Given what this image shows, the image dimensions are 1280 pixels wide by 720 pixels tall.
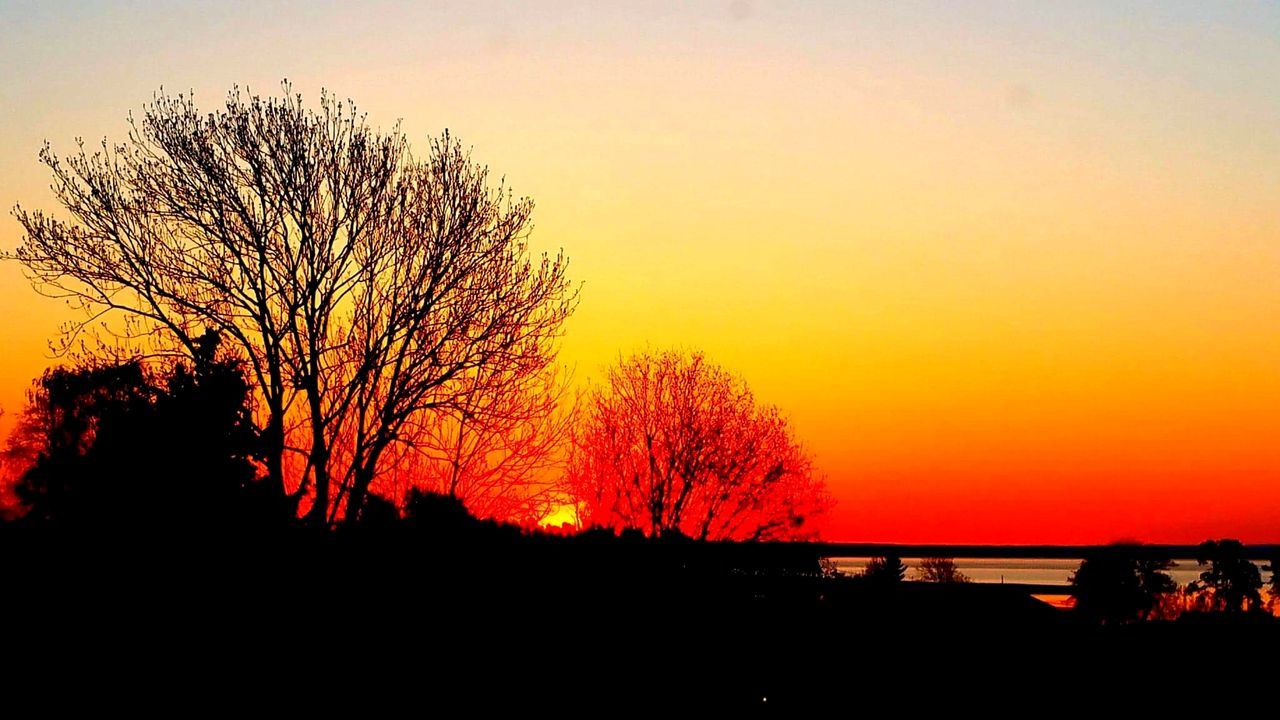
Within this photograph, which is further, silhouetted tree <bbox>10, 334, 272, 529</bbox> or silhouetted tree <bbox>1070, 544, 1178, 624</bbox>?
silhouetted tree <bbox>1070, 544, 1178, 624</bbox>

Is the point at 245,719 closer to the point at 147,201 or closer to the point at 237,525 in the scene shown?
the point at 237,525

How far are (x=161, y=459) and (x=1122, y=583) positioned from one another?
165ft

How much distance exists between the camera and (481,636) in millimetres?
21344

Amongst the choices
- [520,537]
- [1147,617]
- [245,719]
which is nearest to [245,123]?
[520,537]

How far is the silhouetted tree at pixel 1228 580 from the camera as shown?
64.3 meters

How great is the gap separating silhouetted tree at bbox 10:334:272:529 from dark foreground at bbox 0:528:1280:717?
2.13m

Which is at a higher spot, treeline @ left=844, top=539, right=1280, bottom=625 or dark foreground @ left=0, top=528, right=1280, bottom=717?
treeline @ left=844, top=539, right=1280, bottom=625

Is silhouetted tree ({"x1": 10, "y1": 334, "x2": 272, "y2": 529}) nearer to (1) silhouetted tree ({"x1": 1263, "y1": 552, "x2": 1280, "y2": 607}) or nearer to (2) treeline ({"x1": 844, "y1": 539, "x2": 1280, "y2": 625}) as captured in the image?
(2) treeline ({"x1": 844, "y1": 539, "x2": 1280, "y2": 625})

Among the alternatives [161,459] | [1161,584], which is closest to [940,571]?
[1161,584]

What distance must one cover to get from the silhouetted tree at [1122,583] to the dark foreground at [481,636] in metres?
33.9

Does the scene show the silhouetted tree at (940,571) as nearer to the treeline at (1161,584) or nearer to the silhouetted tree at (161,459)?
the treeline at (1161,584)

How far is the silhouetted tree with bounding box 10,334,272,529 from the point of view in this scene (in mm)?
23094

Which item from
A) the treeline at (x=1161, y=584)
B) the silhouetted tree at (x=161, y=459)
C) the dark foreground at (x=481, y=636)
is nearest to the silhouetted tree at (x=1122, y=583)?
the treeline at (x=1161, y=584)

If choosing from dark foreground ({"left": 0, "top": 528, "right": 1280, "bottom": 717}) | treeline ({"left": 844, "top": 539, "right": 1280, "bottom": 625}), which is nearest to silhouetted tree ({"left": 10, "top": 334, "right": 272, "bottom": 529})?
dark foreground ({"left": 0, "top": 528, "right": 1280, "bottom": 717})
